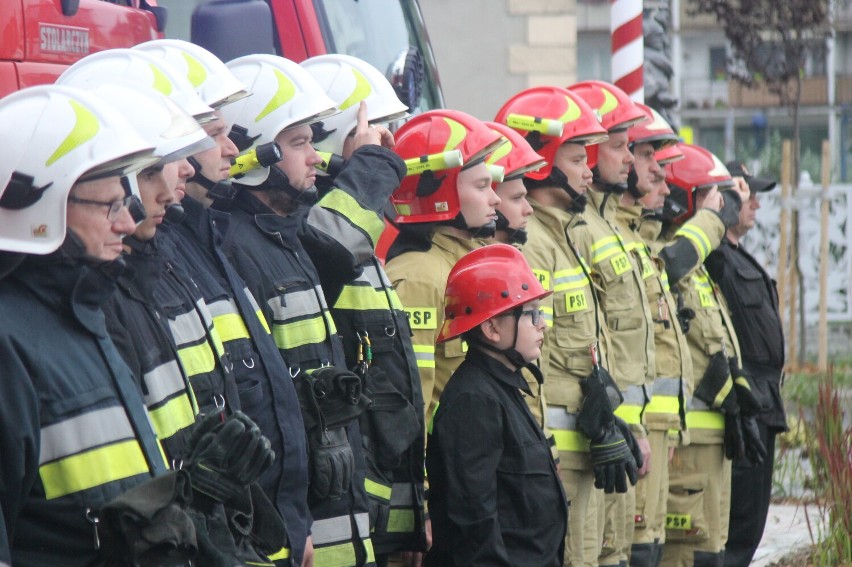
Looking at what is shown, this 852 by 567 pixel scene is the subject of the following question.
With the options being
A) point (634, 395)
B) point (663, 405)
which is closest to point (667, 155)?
point (663, 405)

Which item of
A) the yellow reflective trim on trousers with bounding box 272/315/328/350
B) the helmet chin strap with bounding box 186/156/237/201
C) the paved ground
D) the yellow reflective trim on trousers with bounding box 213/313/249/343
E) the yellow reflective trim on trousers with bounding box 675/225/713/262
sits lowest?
the paved ground

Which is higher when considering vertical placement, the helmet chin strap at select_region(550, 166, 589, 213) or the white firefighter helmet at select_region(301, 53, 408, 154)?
the white firefighter helmet at select_region(301, 53, 408, 154)

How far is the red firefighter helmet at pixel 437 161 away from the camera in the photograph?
16.7ft

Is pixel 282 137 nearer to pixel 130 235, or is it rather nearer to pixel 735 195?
pixel 130 235

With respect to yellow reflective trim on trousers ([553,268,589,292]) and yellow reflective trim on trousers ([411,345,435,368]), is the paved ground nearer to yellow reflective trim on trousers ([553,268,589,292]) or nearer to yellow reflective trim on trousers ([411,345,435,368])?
yellow reflective trim on trousers ([553,268,589,292])

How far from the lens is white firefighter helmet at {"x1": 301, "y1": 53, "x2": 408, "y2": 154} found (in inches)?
189

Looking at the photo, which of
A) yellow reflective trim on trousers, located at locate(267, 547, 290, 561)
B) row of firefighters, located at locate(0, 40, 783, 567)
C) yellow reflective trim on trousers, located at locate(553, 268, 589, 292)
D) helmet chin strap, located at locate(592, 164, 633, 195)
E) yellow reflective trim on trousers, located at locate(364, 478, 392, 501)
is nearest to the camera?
row of firefighters, located at locate(0, 40, 783, 567)

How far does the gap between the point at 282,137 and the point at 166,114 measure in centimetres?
96

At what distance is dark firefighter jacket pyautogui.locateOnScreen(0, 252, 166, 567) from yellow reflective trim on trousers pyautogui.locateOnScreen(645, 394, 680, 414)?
3.94 meters

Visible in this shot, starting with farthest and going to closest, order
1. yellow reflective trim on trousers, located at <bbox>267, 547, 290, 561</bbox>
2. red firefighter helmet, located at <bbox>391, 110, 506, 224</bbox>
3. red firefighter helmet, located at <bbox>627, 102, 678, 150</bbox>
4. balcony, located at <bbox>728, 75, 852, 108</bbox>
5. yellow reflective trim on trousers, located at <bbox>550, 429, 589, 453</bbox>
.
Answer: balcony, located at <bbox>728, 75, 852, 108</bbox>, red firefighter helmet, located at <bbox>627, 102, 678, 150</bbox>, yellow reflective trim on trousers, located at <bbox>550, 429, 589, 453</bbox>, red firefighter helmet, located at <bbox>391, 110, 506, 224</bbox>, yellow reflective trim on trousers, located at <bbox>267, 547, 290, 561</bbox>

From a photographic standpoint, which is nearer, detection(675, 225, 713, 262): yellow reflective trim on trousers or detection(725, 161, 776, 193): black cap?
detection(675, 225, 713, 262): yellow reflective trim on trousers

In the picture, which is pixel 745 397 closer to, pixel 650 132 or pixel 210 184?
pixel 650 132

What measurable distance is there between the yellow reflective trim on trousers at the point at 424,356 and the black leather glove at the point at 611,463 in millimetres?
891

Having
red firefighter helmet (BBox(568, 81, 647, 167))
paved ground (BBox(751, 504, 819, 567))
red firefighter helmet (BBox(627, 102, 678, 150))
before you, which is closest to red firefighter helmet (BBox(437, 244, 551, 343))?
red firefighter helmet (BBox(568, 81, 647, 167))
